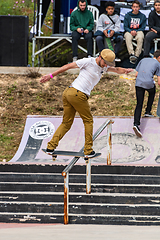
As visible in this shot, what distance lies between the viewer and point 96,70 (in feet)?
16.4

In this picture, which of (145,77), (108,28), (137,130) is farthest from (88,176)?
(108,28)

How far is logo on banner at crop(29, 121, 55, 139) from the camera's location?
24.4 feet

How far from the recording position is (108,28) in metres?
9.85

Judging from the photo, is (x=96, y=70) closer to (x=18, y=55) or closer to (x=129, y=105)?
(x=129, y=105)

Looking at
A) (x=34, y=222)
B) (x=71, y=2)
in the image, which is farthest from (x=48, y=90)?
(x=34, y=222)

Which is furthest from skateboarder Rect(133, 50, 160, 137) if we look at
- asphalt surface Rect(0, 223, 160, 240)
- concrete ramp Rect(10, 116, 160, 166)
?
asphalt surface Rect(0, 223, 160, 240)

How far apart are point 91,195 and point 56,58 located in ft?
28.9

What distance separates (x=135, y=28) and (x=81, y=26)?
165 centimetres

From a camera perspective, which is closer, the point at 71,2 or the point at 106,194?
the point at 106,194

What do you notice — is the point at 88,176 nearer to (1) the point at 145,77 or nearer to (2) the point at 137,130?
(2) the point at 137,130

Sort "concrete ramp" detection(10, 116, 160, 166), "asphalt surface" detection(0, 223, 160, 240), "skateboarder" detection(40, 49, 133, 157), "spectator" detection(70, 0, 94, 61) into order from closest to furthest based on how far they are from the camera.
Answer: "asphalt surface" detection(0, 223, 160, 240), "skateboarder" detection(40, 49, 133, 157), "concrete ramp" detection(10, 116, 160, 166), "spectator" detection(70, 0, 94, 61)

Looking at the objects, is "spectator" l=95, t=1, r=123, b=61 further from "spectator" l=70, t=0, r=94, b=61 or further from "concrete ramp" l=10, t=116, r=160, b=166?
"concrete ramp" l=10, t=116, r=160, b=166

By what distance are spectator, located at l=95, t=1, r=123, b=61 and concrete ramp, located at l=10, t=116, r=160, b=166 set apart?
3.01 m

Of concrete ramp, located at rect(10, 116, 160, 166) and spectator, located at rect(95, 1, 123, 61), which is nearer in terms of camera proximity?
concrete ramp, located at rect(10, 116, 160, 166)
